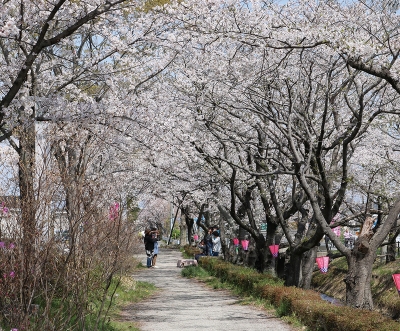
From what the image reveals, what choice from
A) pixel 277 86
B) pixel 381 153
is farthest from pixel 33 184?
pixel 381 153

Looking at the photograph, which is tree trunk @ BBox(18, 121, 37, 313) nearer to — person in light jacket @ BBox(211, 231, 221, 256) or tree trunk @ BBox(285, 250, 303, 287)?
tree trunk @ BBox(285, 250, 303, 287)

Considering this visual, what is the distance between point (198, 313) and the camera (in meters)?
11.8

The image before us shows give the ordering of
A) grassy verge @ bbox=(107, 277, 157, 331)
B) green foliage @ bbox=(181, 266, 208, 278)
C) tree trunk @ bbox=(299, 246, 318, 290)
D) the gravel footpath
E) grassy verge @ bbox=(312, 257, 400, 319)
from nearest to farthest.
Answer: grassy verge @ bbox=(107, 277, 157, 331)
the gravel footpath
tree trunk @ bbox=(299, 246, 318, 290)
grassy verge @ bbox=(312, 257, 400, 319)
green foliage @ bbox=(181, 266, 208, 278)

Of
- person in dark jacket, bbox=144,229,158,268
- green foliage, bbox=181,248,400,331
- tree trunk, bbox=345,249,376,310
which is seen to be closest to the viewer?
green foliage, bbox=181,248,400,331

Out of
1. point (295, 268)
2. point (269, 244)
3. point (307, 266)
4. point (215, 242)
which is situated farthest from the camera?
point (215, 242)

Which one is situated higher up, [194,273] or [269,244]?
[269,244]

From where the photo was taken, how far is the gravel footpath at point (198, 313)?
33.0ft

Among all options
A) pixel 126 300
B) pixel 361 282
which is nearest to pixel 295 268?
pixel 126 300

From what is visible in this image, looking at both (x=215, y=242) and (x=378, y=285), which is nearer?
(x=378, y=285)

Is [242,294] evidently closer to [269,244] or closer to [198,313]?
[269,244]

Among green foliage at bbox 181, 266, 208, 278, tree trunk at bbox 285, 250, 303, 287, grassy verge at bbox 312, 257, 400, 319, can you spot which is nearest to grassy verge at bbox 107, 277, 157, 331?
tree trunk at bbox 285, 250, 303, 287

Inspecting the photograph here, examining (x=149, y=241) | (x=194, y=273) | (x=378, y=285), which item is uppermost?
(x=149, y=241)

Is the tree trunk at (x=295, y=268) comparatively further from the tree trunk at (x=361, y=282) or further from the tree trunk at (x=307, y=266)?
the tree trunk at (x=361, y=282)

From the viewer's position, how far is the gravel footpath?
33.0 feet
